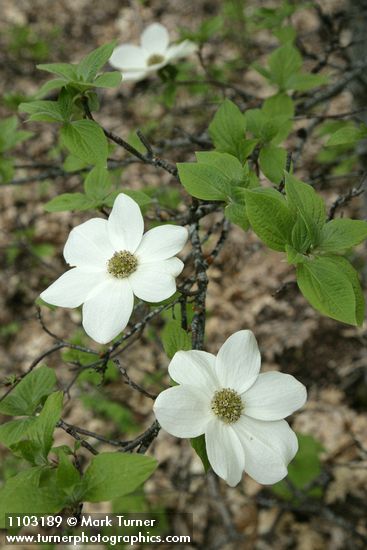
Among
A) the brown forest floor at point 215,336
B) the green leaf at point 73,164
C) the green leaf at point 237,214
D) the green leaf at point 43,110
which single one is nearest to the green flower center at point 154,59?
the brown forest floor at point 215,336

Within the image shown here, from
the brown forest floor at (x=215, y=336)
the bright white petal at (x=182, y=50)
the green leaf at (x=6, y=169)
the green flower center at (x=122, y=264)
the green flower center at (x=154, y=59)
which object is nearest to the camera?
the green flower center at (x=122, y=264)

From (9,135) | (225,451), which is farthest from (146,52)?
(225,451)

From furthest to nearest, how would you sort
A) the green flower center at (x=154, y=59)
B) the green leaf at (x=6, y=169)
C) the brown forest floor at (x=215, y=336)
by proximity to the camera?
the brown forest floor at (x=215, y=336), the green flower center at (x=154, y=59), the green leaf at (x=6, y=169)

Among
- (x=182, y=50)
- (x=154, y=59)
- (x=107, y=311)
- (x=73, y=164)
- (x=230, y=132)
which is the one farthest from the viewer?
(x=154, y=59)

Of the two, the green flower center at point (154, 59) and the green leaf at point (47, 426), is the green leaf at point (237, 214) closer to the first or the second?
the green leaf at point (47, 426)

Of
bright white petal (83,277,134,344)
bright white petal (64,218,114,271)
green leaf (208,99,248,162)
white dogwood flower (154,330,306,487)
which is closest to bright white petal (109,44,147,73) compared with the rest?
green leaf (208,99,248,162)

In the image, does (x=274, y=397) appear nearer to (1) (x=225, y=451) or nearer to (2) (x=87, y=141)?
(1) (x=225, y=451)
